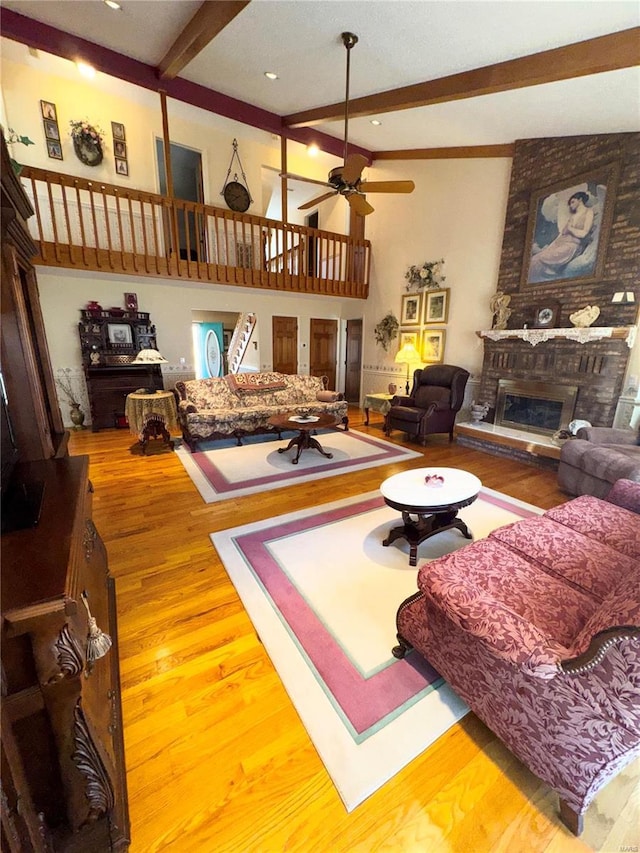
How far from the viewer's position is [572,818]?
100 cm

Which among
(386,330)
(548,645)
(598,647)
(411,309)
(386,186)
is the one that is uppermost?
(386,186)

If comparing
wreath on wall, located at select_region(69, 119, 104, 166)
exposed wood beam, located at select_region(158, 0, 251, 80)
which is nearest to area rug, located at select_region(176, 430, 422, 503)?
exposed wood beam, located at select_region(158, 0, 251, 80)

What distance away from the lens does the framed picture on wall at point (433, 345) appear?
18.6 feet

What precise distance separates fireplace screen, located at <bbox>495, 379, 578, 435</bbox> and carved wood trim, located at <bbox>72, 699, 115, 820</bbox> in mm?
5013

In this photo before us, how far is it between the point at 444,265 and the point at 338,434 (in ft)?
10.4

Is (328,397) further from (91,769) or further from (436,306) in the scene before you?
(91,769)

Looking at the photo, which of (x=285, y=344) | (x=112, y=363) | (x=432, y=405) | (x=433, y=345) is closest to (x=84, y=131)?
(x=112, y=363)

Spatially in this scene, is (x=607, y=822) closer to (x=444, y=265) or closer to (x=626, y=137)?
(x=626, y=137)

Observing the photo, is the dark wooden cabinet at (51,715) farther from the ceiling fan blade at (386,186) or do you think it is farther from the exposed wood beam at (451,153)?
the exposed wood beam at (451,153)

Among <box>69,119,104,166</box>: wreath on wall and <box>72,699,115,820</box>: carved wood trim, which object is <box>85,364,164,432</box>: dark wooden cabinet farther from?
<box>72,699,115,820</box>: carved wood trim

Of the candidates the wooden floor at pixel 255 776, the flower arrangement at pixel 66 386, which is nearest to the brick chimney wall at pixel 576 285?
the wooden floor at pixel 255 776

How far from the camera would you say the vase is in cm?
523

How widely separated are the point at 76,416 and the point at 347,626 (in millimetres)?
5299

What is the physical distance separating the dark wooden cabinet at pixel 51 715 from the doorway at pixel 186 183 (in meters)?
5.66
